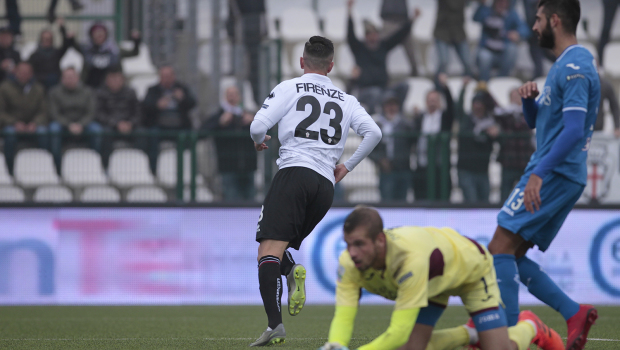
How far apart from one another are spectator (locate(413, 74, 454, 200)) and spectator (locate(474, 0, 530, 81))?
1694 mm

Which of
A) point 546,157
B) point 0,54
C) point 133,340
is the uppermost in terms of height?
point 0,54

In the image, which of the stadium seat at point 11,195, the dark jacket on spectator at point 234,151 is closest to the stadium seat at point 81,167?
the stadium seat at point 11,195

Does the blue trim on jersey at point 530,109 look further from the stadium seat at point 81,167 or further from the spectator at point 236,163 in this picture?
the stadium seat at point 81,167

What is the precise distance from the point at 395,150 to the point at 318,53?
17.1 feet

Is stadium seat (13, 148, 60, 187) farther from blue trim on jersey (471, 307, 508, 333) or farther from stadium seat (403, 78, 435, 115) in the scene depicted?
blue trim on jersey (471, 307, 508, 333)

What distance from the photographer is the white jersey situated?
17.0 ft

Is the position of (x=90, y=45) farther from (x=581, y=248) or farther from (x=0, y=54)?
(x=581, y=248)

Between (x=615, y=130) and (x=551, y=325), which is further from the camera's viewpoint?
(x=615, y=130)

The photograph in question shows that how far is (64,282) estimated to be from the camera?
10.0 m

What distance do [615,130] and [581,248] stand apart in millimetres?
2050

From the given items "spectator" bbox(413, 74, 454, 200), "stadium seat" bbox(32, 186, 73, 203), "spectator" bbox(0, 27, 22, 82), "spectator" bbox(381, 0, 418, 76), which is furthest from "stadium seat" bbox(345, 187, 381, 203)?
"spectator" bbox(0, 27, 22, 82)

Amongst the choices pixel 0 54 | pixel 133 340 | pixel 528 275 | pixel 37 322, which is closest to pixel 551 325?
pixel 528 275

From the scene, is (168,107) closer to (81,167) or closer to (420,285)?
(81,167)

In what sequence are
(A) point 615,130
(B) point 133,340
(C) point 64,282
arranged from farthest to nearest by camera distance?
(A) point 615,130, (C) point 64,282, (B) point 133,340
